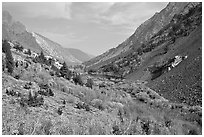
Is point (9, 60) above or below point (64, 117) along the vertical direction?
above

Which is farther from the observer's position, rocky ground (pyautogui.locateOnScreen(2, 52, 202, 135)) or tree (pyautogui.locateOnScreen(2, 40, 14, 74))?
tree (pyautogui.locateOnScreen(2, 40, 14, 74))

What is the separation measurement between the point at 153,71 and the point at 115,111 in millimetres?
46850

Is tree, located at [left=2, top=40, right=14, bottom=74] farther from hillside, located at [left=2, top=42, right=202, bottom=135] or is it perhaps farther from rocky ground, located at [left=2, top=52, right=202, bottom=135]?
rocky ground, located at [left=2, top=52, right=202, bottom=135]

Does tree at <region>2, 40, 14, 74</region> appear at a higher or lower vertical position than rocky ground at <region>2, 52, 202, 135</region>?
higher

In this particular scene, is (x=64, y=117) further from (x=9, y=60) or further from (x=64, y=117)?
(x=9, y=60)

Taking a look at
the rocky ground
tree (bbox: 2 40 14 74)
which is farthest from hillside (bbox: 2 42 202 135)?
tree (bbox: 2 40 14 74)

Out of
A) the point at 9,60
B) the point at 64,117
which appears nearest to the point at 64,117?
the point at 64,117

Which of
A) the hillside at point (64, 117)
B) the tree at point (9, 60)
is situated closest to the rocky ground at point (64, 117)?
the hillside at point (64, 117)

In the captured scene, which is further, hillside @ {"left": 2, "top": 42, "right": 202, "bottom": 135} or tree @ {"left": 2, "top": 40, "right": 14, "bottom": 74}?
tree @ {"left": 2, "top": 40, "right": 14, "bottom": 74}

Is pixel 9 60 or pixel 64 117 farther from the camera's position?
pixel 9 60

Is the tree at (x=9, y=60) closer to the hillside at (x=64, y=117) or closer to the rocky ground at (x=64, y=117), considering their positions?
the hillside at (x=64, y=117)

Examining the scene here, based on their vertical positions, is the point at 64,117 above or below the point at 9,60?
below

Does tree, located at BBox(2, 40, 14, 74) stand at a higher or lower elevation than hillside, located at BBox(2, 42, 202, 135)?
higher

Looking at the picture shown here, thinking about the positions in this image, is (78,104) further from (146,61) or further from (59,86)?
(146,61)
